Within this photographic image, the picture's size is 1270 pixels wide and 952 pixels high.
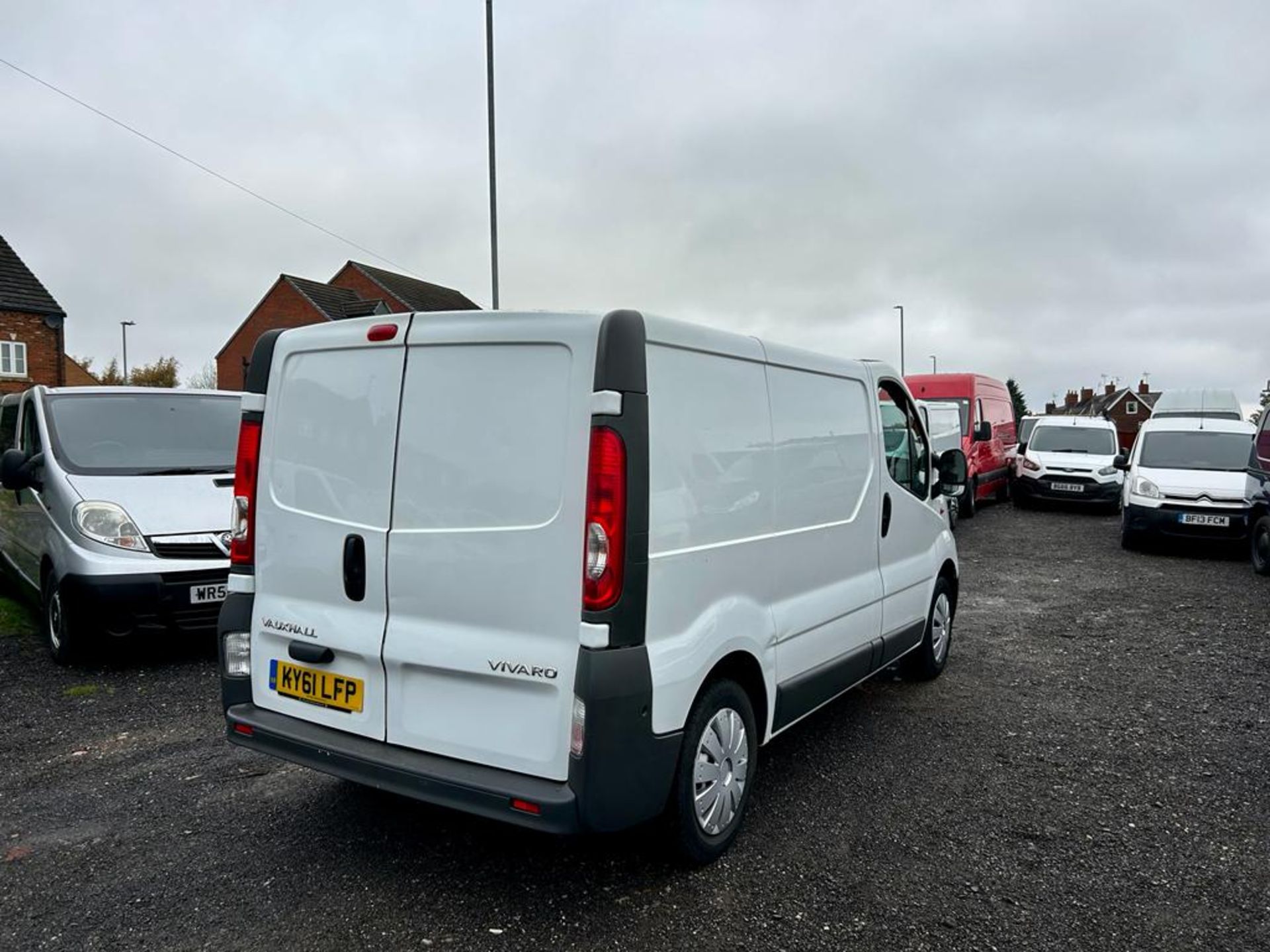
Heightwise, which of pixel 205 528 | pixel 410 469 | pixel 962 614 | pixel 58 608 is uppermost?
pixel 410 469

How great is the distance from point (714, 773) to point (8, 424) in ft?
23.6

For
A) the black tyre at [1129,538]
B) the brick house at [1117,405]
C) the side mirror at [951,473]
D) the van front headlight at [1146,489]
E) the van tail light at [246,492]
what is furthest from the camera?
the brick house at [1117,405]

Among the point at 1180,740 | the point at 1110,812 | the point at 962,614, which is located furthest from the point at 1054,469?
the point at 1110,812

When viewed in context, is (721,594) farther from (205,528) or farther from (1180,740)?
(205,528)

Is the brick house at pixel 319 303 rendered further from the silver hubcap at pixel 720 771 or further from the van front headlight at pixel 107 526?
the silver hubcap at pixel 720 771

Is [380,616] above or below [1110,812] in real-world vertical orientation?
above

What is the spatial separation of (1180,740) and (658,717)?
133 inches

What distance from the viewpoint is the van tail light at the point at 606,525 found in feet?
9.12

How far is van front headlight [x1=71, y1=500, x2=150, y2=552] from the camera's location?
5691 mm

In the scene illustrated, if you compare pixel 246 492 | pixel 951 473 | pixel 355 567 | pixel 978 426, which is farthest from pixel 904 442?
pixel 978 426

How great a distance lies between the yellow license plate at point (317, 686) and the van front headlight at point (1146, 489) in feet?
36.1

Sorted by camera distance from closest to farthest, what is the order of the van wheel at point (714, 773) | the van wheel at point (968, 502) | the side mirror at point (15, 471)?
1. the van wheel at point (714, 773)
2. the side mirror at point (15, 471)
3. the van wheel at point (968, 502)

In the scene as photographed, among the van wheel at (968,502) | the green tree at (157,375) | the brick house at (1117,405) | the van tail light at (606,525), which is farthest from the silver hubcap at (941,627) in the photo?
the brick house at (1117,405)

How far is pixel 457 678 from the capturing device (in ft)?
9.87
